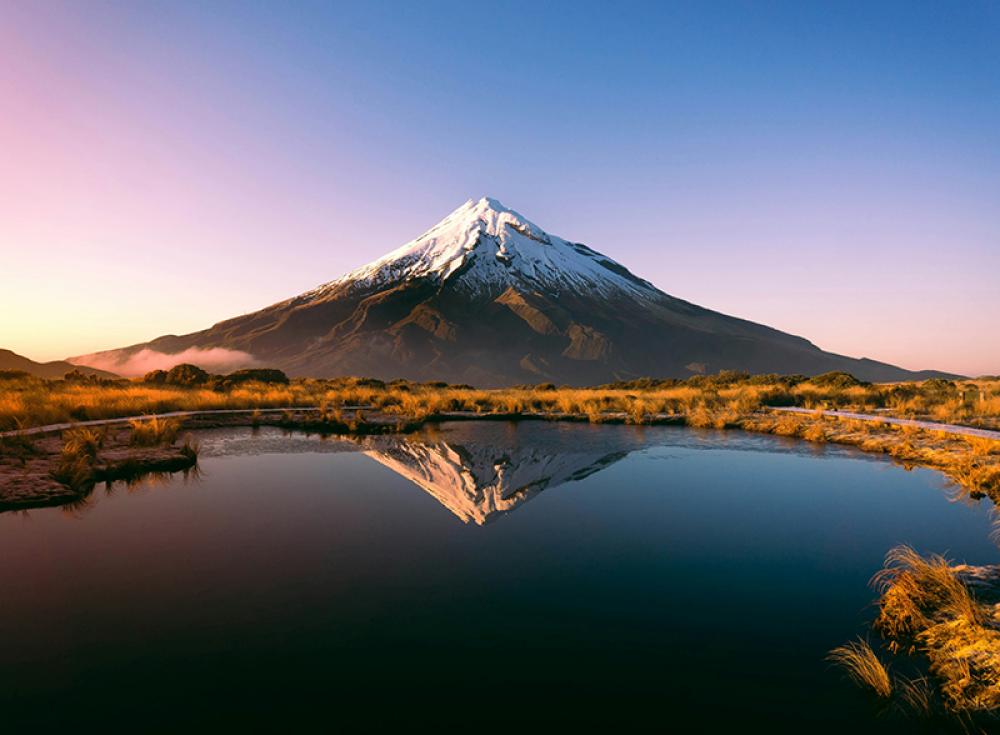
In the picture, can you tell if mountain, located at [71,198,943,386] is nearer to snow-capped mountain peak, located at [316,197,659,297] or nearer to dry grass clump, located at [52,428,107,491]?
snow-capped mountain peak, located at [316,197,659,297]

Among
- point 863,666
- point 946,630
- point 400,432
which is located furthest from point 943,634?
point 400,432

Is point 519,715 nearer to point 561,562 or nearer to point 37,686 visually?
point 561,562

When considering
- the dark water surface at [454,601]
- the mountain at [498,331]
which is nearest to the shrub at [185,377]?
the dark water surface at [454,601]

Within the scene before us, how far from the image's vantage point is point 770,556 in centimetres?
675

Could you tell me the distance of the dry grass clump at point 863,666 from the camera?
3.96 m

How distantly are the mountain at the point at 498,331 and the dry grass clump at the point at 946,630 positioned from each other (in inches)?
4912

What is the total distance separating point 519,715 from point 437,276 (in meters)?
192

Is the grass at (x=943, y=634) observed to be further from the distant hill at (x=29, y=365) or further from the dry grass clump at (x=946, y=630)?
the distant hill at (x=29, y=365)

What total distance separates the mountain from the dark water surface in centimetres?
12086

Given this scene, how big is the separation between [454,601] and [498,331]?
513ft

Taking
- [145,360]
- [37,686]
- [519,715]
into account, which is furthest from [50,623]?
[145,360]

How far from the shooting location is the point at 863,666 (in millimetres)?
4098

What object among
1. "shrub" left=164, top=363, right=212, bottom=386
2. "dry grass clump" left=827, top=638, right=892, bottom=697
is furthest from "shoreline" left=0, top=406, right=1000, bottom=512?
"shrub" left=164, top=363, right=212, bottom=386

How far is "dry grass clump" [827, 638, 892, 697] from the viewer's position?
3963 mm
